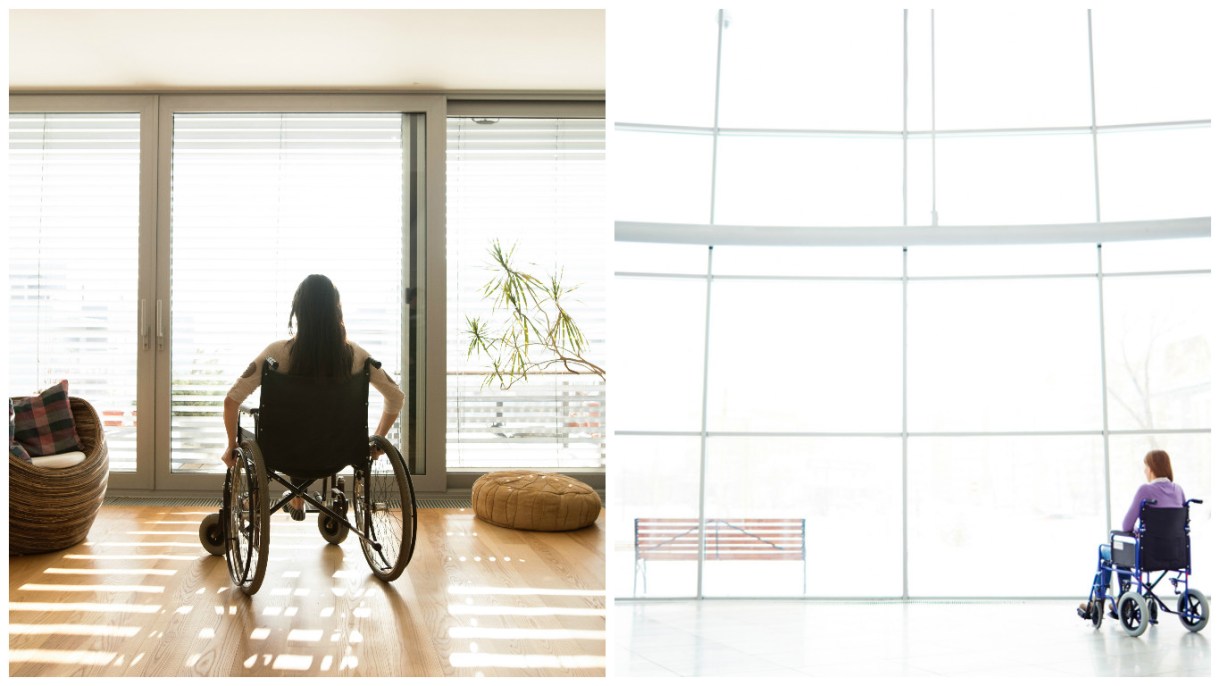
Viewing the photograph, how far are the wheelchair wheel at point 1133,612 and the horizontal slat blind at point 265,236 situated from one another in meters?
4.67

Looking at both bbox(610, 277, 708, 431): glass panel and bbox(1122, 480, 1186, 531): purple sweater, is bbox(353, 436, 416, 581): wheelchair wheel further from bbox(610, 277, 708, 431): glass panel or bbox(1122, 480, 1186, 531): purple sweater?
→ bbox(610, 277, 708, 431): glass panel

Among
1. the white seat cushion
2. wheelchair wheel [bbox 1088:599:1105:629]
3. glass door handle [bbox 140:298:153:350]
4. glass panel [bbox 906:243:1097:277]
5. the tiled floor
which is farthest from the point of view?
glass panel [bbox 906:243:1097:277]

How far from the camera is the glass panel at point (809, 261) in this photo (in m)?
9.23

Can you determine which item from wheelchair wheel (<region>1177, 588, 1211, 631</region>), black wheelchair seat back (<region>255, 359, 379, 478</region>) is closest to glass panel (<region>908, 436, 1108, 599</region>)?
wheelchair wheel (<region>1177, 588, 1211, 631</region>)

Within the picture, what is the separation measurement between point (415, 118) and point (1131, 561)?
16.4 feet

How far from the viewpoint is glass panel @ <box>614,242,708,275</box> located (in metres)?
8.83

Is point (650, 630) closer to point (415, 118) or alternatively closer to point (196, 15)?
point (415, 118)

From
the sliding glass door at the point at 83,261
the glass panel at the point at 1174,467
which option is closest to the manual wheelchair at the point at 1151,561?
the glass panel at the point at 1174,467

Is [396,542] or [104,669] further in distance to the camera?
[396,542]

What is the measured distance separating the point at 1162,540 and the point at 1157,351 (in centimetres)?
419

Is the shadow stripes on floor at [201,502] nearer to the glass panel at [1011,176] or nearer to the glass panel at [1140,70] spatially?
the glass panel at [1011,176]

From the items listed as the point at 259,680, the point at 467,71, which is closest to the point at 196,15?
the point at 467,71

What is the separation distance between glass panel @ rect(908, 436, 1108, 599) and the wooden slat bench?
3.95 feet

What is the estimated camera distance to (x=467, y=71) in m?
5.12
